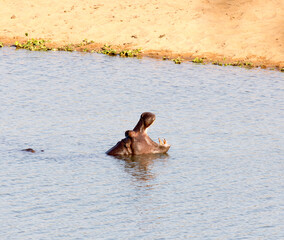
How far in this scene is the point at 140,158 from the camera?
64.6 ft

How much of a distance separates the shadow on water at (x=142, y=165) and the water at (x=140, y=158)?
77 mm

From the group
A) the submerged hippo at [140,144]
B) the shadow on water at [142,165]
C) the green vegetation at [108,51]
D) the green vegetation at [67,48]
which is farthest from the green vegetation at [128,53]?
the shadow on water at [142,165]

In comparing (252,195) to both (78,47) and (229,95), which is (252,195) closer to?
(229,95)

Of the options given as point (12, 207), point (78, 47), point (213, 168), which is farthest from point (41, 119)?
point (78, 47)

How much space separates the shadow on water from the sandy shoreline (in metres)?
13.6

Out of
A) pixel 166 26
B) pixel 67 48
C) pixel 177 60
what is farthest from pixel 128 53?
pixel 166 26

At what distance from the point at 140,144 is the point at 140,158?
0.40 metres

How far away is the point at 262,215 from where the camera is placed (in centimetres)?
1527

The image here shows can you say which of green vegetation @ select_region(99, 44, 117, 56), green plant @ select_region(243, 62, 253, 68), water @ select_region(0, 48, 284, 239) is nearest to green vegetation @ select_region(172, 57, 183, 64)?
water @ select_region(0, 48, 284, 239)

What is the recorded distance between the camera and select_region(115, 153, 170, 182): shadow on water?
1802 centimetres

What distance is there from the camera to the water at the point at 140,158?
14719 mm

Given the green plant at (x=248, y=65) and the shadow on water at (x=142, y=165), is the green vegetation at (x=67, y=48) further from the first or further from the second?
the shadow on water at (x=142, y=165)

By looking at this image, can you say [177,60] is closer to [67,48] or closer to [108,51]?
[108,51]

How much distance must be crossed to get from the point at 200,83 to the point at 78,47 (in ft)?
29.1
